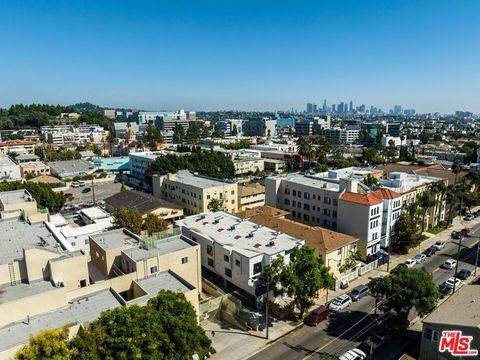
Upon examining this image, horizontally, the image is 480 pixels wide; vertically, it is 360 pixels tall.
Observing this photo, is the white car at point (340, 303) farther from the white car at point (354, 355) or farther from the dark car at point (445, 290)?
the dark car at point (445, 290)

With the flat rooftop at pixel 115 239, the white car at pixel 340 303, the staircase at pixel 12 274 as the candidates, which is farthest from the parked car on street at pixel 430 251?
the staircase at pixel 12 274

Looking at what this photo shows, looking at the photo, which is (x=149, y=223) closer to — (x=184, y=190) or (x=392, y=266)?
(x=184, y=190)

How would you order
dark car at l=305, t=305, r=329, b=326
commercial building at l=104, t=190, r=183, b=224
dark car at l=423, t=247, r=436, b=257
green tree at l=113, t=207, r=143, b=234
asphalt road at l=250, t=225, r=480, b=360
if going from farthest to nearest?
commercial building at l=104, t=190, r=183, b=224
dark car at l=423, t=247, r=436, b=257
green tree at l=113, t=207, r=143, b=234
dark car at l=305, t=305, r=329, b=326
asphalt road at l=250, t=225, r=480, b=360

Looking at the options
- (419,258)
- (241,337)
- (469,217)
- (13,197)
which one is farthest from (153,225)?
(469,217)

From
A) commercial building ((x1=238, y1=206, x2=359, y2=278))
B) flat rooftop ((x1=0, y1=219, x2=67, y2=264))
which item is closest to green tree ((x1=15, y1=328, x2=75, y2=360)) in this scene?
flat rooftop ((x1=0, y1=219, x2=67, y2=264))

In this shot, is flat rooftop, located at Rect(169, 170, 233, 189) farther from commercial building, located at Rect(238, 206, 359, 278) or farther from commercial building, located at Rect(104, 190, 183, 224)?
commercial building, located at Rect(238, 206, 359, 278)
